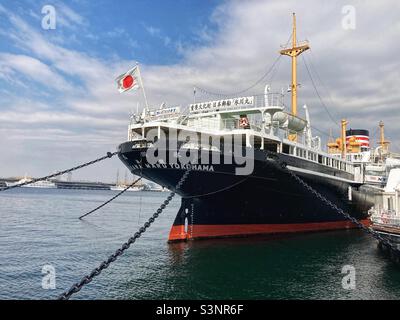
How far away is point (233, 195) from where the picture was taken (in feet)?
88.4

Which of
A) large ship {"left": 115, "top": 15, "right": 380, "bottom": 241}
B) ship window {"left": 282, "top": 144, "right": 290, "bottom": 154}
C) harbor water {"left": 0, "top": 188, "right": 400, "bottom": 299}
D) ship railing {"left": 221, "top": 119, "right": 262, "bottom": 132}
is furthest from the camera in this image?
ship window {"left": 282, "top": 144, "right": 290, "bottom": 154}

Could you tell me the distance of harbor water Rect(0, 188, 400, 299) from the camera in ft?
54.2

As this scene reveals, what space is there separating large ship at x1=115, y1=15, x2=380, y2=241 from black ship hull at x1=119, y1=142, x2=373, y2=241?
0.07 m

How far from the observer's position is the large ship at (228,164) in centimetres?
2522

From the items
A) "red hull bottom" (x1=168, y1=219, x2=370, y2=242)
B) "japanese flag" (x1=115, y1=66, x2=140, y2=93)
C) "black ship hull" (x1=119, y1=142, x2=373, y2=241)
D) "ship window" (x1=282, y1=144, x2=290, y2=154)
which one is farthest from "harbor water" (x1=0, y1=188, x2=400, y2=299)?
"japanese flag" (x1=115, y1=66, x2=140, y2=93)

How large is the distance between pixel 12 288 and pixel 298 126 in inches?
1028

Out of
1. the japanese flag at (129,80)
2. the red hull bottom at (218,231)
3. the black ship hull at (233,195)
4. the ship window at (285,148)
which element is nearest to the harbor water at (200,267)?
the red hull bottom at (218,231)

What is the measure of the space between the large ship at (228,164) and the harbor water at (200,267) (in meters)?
1.90

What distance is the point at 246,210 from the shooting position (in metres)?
28.2

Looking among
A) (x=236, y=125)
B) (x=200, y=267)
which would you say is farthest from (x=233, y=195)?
(x=200, y=267)

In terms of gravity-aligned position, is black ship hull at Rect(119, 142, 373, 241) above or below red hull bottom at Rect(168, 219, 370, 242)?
above

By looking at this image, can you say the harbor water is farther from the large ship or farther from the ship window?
the ship window
